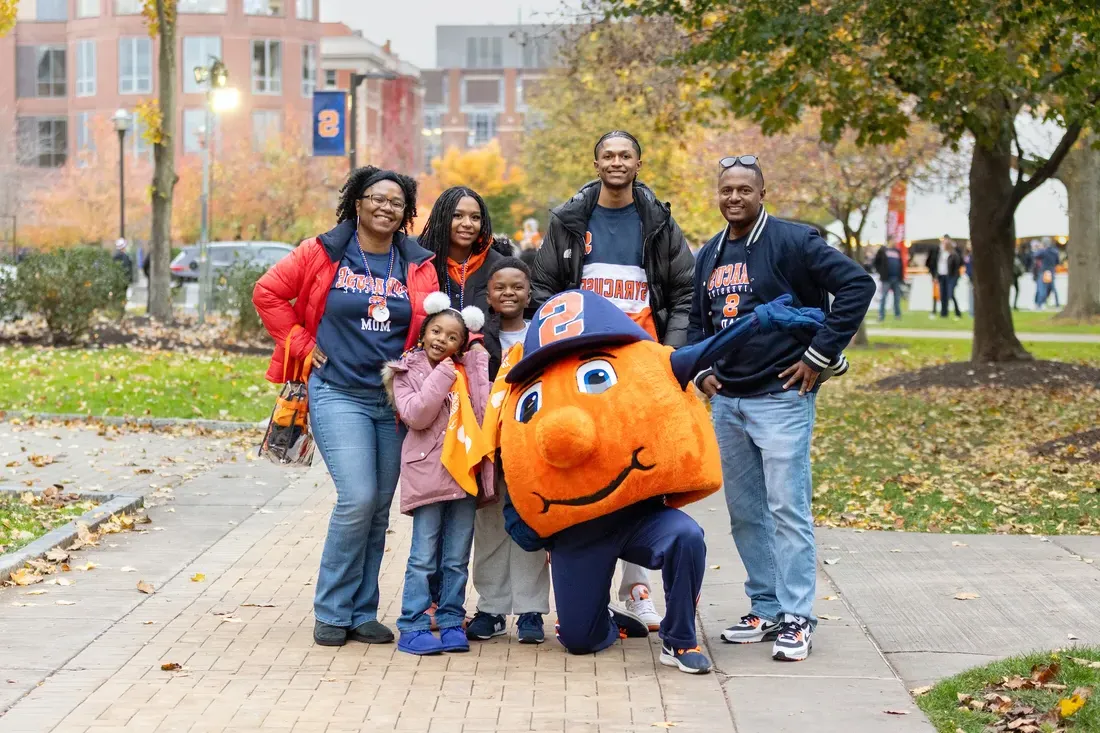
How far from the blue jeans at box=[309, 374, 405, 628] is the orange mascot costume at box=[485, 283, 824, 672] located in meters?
0.53

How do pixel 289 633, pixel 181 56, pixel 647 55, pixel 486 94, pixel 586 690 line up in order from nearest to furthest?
1. pixel 586 690
2. pixel 289 633
3. pixel 647 55
4. pixel 181 56
5. pixel 486 94

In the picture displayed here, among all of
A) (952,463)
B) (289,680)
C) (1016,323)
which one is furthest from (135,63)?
(289,680)

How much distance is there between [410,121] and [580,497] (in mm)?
99002

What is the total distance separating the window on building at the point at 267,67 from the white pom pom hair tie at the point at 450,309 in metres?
71.5

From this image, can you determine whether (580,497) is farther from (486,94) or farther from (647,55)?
(486,94)

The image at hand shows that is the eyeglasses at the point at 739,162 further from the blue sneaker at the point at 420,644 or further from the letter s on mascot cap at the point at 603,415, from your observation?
the blue sneaker at the point at 420,644

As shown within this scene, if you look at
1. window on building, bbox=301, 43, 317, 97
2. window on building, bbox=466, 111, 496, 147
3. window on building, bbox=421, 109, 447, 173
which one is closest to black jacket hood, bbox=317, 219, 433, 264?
window on building, bbox=301, 43, 317, 97

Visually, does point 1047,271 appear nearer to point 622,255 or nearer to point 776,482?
point 622,255

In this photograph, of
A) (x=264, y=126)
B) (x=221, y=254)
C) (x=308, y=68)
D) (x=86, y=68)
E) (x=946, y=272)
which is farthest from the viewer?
(x=308, y=68)

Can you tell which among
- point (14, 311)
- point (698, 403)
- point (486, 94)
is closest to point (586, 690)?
point (698, 403)

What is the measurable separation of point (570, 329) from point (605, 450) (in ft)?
1.65

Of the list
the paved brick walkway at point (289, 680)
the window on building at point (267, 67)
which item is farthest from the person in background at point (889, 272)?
the window on building at point (267, 67)

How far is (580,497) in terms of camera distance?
19.3ft

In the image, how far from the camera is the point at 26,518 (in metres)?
9.18
